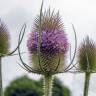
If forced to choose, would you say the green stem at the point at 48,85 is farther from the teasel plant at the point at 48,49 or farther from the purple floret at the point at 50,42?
the purple floret at the point at 50,42

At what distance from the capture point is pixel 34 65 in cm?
826

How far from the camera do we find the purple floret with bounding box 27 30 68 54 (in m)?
8.06

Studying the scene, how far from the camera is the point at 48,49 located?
8.16 meters

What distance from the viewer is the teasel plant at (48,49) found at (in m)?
8.03

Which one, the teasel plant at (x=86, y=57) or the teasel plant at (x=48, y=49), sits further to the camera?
the teasel plant at (x=86, y=57)

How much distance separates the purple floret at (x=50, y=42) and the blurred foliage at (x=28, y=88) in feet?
188

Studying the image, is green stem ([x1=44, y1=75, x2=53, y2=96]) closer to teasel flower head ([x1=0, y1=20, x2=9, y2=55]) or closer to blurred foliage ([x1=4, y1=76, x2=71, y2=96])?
teasel flower head ([x1=0, y1=20, x2=9, y2=55])

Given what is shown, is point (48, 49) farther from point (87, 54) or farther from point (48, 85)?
point (87, 54)

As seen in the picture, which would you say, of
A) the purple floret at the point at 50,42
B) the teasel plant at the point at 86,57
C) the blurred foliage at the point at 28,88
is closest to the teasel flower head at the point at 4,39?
the teasel plant at the point at 86,57

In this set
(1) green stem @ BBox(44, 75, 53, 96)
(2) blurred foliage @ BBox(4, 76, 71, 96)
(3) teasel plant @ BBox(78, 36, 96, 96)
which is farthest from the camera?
(2) blurred foliage @ BBox(4, 76, 71, 96)

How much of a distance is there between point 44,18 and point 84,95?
5.75 feet

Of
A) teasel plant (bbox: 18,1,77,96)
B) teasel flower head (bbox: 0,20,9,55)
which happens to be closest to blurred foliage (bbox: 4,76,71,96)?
teasel flower head (bbox: 0,20,9,55)

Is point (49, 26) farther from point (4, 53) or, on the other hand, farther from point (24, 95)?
point (24, 95)

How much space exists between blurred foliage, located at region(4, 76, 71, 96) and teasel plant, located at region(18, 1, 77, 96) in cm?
5705
